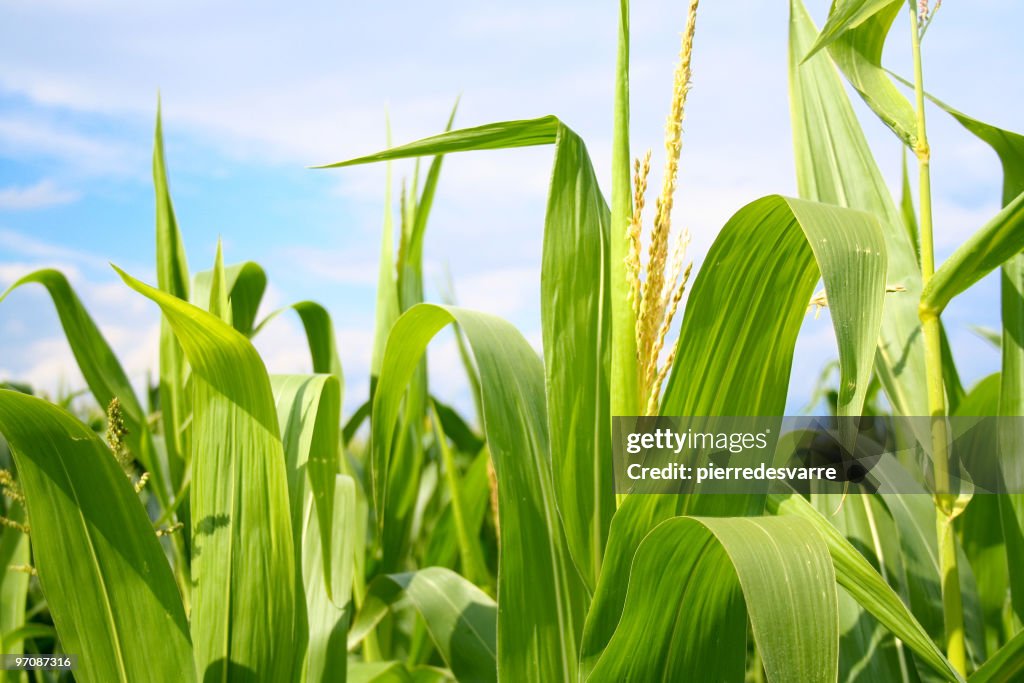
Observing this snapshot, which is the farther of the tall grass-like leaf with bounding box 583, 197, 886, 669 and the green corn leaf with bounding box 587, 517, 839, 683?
the tall grass-like leaf with bounding box 583, 197, 886, 669

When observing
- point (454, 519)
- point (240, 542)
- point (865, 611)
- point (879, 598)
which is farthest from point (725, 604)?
point (454, 519)

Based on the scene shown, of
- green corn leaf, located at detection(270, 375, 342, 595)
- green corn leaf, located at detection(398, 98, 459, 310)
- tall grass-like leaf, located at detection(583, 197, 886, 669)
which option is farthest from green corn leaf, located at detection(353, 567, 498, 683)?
green corn leaf, located at detection(398, 98, 459, 310)

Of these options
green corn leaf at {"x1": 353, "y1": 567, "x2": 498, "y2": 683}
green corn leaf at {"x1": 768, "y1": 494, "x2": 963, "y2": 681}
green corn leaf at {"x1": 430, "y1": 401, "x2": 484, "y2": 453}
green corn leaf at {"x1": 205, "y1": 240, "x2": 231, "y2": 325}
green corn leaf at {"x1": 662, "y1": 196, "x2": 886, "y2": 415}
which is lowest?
green corn leaf at {"x1": 353, "y1": 567, "x2": 498, "y2": 683}

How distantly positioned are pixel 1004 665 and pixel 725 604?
24cm

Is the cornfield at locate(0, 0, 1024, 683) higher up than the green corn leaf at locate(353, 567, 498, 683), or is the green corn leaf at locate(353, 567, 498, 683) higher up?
the cornfield at locate(0, 0, 1024, 683)

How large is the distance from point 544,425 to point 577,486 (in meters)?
0.09

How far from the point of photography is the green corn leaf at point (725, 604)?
1.66 feet

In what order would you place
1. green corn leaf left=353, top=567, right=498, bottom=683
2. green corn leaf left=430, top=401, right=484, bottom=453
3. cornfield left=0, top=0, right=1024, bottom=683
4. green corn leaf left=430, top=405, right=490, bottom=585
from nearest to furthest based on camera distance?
cornfield left=0, top=0, right=1024, bottom=683 → green corn leaf left=353, top=567, right=498, bottom=683 → green corn leaf left=430, top=405, right=490, bottom=585 → green corn leaf left=430, top=401, right=484, bottom=453

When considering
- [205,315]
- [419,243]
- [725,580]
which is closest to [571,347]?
[725,580]

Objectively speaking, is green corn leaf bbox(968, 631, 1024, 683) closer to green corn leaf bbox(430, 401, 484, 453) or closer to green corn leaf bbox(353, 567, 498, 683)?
green corn leaf bbox(353, 567, 498, 683)

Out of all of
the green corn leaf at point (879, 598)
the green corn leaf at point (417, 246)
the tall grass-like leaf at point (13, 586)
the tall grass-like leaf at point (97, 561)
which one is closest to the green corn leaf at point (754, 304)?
the green corn leaf at point (879, 598)

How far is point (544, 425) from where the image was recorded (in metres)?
0.80

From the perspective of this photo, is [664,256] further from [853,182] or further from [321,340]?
[321,340]

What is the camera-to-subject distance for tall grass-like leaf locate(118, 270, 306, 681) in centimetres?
81
